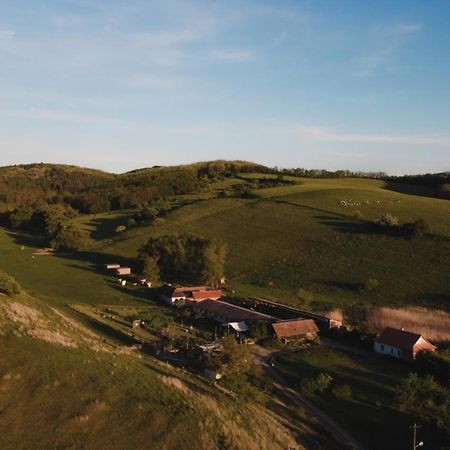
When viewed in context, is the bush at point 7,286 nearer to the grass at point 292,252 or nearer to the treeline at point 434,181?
the grass at point 292,252

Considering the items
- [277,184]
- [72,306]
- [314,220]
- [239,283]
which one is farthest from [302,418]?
[277,184]

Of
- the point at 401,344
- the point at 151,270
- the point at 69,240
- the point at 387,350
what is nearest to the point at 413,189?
the point at 151,270

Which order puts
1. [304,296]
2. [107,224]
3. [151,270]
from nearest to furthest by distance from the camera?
[304,296] < [151,270] < [107,224]

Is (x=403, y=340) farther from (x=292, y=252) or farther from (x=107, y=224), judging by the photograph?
(x=107, y=224)

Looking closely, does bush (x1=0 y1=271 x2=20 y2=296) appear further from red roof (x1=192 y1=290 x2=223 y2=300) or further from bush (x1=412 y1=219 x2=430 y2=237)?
bush (x1=412 y1=219 x2=430 y2=237)

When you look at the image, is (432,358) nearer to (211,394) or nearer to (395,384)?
(395,384)

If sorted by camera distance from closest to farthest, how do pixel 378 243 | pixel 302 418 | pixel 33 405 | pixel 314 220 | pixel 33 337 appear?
pixel 33 405 → pixel 33 337 → pixel 302 418 → pixel 378 243 → pixel 314 220
